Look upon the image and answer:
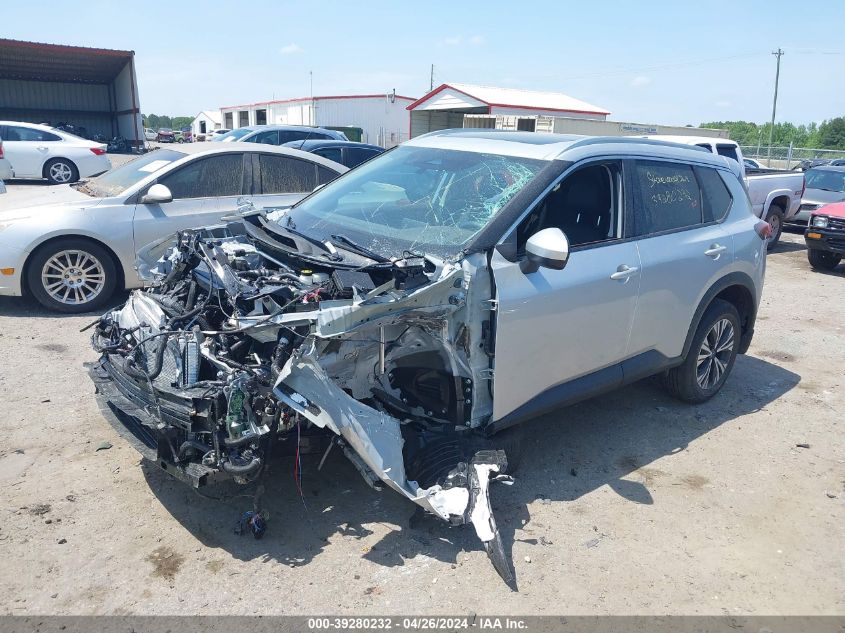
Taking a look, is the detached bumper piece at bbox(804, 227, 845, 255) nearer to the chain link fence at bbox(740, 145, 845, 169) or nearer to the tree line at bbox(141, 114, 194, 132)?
the chain link fence at bbox(740, 145, 845, 169)

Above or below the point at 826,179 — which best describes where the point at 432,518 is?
below

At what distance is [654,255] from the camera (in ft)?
14.1

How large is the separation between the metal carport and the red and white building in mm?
13157

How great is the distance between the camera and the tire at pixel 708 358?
4.97 m

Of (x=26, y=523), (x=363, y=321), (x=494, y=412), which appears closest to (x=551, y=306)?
(x=494, y=412)

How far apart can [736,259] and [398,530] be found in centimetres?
326

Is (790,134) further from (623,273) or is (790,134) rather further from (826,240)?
(623,273)

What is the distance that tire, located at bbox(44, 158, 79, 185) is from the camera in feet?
56.5

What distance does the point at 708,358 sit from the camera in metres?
5.18

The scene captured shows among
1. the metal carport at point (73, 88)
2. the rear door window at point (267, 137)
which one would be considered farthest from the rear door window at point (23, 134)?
the metal carport at point (73, 88)

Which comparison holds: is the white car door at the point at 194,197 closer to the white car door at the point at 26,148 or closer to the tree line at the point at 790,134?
the white car door at the point at 26,148

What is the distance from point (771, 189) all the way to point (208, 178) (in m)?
10.4

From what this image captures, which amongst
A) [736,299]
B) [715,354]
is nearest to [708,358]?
[715,354]

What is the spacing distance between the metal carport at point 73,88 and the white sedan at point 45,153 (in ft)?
32.0
